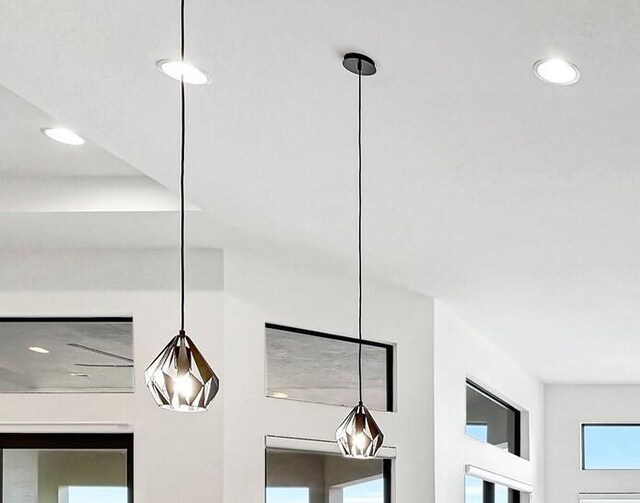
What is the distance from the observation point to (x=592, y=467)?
364 inches

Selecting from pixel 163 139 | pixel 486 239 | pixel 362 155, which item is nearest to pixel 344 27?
pixel 362 155

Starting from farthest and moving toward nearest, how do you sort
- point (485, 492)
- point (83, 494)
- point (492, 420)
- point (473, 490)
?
1. point (492, 420)
2. point (485, 492)
3. point (473, 490)
4. point (83, 494)

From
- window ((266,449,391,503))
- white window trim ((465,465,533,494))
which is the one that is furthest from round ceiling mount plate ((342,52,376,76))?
white window trim ((465,465,533,494))

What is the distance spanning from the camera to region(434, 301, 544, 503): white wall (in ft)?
18.3

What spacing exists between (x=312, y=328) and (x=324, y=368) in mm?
236

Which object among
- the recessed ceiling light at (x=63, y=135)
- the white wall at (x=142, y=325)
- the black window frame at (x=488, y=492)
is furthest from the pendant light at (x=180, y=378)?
the black window frame at (x=488, y=492)

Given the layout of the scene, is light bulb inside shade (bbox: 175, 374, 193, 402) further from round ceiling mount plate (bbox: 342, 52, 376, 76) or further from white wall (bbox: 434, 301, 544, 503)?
white wall (bbox: 434, 301, 544, 503)

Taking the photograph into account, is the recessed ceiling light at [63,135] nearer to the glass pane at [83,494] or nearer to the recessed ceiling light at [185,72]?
the recessed ceiling light at [185,72]

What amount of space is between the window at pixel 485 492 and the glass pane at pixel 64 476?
7.94 feet

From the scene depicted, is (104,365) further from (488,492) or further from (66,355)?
(488,492)

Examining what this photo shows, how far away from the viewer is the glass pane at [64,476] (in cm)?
453

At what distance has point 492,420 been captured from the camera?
751 cm

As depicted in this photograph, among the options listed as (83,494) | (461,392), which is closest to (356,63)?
(83,494)

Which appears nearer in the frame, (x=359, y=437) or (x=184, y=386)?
(x=184, y=386)
